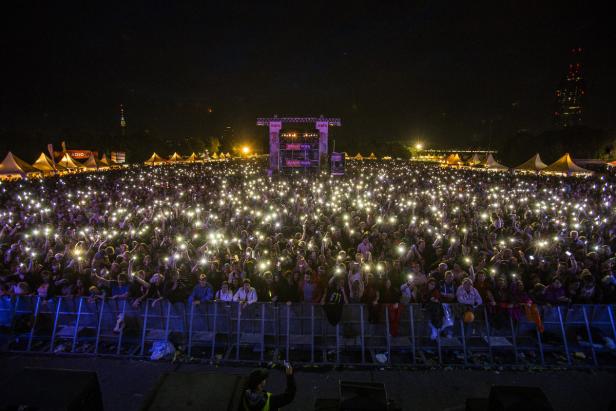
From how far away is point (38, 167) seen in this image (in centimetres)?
3366

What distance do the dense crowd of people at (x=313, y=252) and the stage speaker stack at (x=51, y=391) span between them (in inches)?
153

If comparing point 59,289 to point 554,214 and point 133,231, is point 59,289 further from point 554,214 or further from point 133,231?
point 554,214

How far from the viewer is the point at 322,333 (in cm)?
655

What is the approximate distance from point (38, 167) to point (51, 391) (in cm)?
3981

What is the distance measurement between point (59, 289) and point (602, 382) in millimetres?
10415

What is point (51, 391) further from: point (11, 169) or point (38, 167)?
point (38, 167)

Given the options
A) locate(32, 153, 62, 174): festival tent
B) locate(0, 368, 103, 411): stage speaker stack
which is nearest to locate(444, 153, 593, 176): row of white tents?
locate(0, 368, 103, 411): stage speaker stack

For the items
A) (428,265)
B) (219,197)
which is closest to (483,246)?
(428,265)

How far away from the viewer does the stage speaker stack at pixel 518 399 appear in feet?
Result: 8.71

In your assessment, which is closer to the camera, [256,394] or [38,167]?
[256,394]

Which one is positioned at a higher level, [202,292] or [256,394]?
[202,292]

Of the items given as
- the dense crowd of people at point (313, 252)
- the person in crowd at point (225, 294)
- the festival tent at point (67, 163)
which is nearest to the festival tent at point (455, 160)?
the dense crowd of people at point (313, 252)

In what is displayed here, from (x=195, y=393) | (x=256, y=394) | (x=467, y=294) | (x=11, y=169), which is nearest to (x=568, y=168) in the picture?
(x=467, y=294)

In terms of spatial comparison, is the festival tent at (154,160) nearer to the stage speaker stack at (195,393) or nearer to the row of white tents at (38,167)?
the row of white tents at (38,167)
